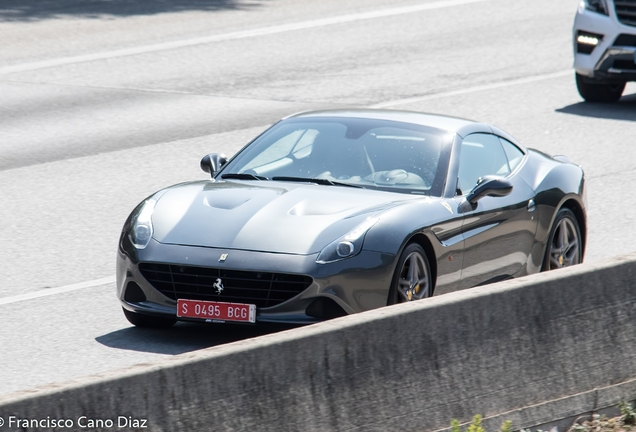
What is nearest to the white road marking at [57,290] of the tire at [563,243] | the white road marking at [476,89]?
the tire at [563,243]

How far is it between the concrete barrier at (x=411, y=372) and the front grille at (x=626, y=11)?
408 inches

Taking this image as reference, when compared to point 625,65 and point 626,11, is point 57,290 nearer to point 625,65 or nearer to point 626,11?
point 625,65

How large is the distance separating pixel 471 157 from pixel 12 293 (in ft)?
10.4

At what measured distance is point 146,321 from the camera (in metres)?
7.20

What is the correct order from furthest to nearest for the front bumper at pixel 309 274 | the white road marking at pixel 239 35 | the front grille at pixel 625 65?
the white road marking at pixel 239 35, the front grille at pixel 625 65, the front bumper at pixel 309 274

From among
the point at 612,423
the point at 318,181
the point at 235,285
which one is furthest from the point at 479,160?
the point at 612,423

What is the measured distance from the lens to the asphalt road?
7.74 metres

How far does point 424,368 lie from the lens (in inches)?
205

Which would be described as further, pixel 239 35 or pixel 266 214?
pixel 239 35

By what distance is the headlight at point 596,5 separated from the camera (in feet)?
52.3

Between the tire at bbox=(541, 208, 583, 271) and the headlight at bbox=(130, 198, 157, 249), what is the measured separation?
9.01ft

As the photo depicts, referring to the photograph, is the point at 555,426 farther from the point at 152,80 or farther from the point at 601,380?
the point at 152,80

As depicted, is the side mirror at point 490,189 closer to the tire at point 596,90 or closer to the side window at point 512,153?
the side window at point 512,153

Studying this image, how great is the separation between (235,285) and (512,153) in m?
2.79
